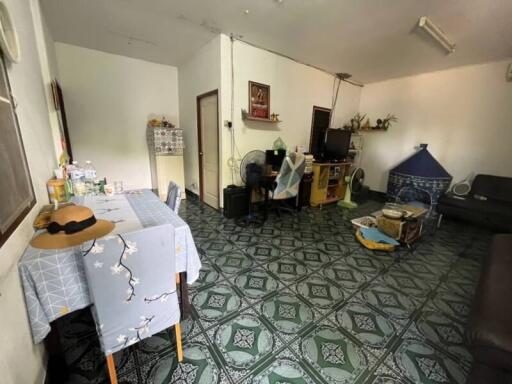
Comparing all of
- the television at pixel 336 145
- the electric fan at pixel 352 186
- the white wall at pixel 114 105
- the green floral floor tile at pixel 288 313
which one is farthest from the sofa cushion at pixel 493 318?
the white wall at pixel 114 105

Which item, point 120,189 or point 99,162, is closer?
point 120,189

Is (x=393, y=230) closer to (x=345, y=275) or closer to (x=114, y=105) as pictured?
(x=345, y=275)

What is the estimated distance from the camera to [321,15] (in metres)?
2.39

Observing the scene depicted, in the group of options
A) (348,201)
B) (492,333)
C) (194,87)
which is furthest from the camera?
(348,201)

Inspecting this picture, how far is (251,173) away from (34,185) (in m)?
2.36

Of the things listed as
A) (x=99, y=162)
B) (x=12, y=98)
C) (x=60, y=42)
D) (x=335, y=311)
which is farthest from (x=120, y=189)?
(x=60, y=42)

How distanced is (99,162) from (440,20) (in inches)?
218

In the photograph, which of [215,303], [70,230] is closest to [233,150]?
[215,303]

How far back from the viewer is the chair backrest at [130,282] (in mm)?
859

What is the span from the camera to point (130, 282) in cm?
95

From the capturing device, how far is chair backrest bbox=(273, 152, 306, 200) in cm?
300

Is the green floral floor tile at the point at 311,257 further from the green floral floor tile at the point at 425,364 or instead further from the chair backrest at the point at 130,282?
the chair backrest at the point at 130,282

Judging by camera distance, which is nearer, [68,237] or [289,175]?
[68,237]

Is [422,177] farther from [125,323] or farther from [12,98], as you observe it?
[12,98]
